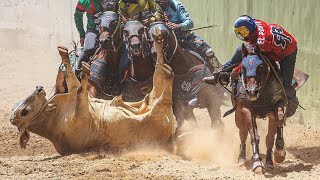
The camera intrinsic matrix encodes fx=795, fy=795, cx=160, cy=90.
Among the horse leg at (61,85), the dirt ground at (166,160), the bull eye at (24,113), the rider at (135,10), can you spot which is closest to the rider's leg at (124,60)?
the rider at (135,10)

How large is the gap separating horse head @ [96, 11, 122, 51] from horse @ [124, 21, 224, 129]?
0.17 meters

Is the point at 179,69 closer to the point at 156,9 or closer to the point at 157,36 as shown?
the point at 156,9

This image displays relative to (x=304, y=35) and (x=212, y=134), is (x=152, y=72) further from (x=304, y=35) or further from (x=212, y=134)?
(x=304, y=35)

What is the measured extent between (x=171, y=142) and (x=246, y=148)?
2.82 ft

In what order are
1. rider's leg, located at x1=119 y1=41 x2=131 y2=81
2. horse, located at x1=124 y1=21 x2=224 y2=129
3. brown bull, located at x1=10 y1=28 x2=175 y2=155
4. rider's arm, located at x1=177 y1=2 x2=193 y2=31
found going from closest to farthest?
brown bull, located at x1=10 y1=28 x2=175 y2=155
horse, located at x1=124 y1=21 x2=224 y2=129
rider's leg, located at x1=119 y1=41 x2=131 y2=81
rider's arm, located at x1=177 y1=2 x2=193 y2=31

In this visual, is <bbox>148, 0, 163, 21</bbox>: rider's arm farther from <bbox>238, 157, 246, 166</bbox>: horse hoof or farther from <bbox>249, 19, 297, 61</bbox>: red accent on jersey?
<bbox>238, 157, 246, 166</bbox>: horse hoof

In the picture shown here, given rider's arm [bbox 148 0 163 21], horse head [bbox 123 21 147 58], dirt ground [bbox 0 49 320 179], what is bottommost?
dirt ground [bbox 0 49 320 179]

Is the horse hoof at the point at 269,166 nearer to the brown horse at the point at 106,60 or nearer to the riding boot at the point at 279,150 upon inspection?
the riding boot at the point at 279,150

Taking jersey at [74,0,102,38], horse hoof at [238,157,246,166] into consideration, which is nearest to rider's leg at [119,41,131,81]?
jersey at [74,0,102,38]

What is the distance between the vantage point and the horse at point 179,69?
940 centimetres

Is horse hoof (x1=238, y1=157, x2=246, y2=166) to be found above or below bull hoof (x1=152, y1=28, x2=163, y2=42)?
below

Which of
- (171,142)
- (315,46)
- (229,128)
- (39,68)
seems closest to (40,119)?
(171,142)

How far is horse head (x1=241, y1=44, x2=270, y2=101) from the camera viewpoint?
7535 mm

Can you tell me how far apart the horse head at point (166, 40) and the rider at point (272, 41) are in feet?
5.64
